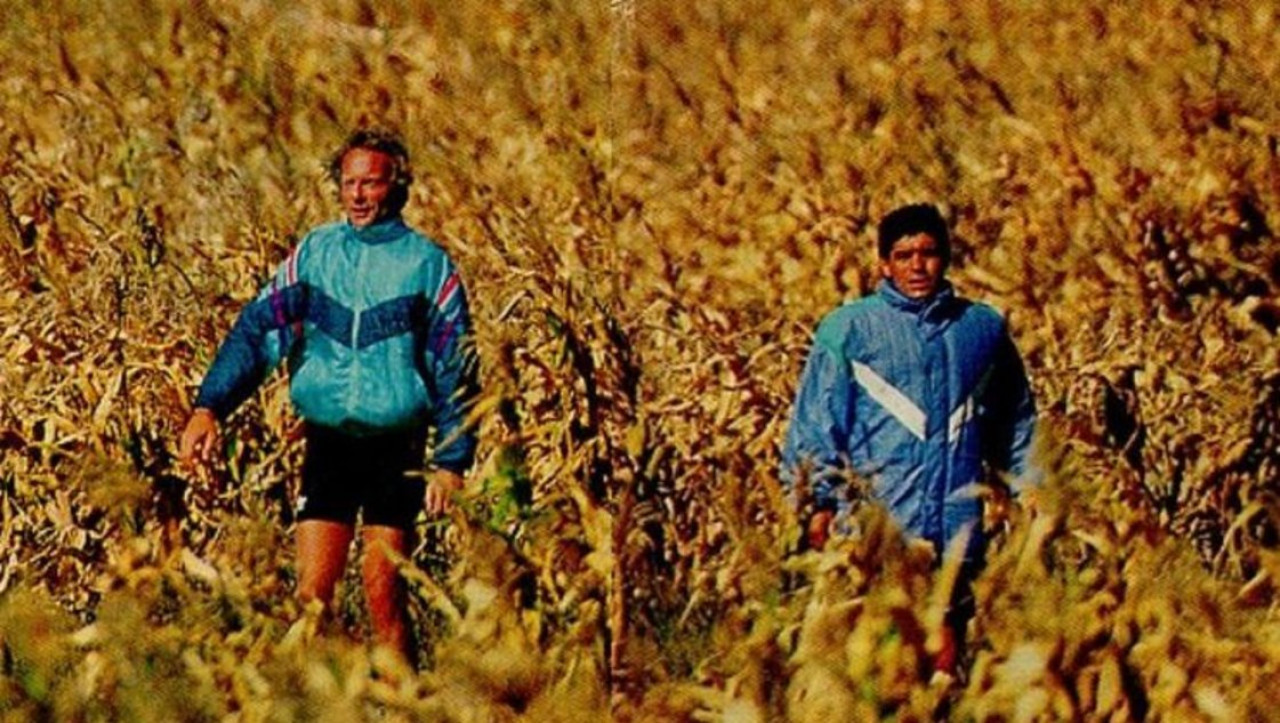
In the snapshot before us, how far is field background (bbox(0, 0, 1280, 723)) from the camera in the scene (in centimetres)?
269

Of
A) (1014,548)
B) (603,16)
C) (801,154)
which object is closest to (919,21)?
(801,154)

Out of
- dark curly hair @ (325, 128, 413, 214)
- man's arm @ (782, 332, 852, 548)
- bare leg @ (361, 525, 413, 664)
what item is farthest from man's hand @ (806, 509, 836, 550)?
dark curly hair @ (325, 128, 413, 214)

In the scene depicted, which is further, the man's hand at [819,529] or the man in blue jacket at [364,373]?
the man in blue jacket at [364,373]

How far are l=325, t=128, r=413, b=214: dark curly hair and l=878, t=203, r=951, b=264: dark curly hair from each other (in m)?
0.61

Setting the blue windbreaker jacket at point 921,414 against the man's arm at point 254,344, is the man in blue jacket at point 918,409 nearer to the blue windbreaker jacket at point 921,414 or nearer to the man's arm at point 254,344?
the blue windbreaker jacket at point 921,414

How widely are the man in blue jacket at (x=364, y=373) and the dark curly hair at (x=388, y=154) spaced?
4 centimetres

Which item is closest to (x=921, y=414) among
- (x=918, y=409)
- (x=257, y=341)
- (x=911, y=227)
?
(x=918, y=409)

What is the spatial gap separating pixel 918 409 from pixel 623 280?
699 mm

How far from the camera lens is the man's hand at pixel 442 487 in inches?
134

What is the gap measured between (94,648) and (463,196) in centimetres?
132

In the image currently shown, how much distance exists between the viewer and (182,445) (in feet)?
11.7

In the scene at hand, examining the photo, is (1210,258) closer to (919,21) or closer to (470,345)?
(919,21)

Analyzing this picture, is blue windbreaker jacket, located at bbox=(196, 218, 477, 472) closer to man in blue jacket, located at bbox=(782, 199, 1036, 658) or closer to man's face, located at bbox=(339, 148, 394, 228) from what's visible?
man's face, located at bbox=(339, 148, 394, 228)

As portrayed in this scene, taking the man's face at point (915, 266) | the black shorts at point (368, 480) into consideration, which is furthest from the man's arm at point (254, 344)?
the man's face at point (915, 266)
